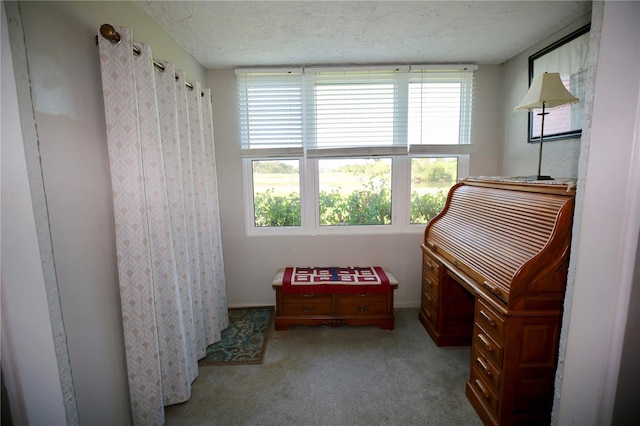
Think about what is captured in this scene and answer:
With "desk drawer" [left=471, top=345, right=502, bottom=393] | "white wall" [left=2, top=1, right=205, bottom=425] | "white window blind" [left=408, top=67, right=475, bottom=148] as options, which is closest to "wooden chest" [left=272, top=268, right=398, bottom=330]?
"desk drawer" [left=471, top=345, right=502, bottom=393]

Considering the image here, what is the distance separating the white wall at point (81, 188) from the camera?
1129mm

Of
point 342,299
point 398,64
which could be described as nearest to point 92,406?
point 342,299

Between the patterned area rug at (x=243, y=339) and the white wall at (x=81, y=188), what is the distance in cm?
77

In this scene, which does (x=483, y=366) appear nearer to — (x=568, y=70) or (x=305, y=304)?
(x=305, y=304)

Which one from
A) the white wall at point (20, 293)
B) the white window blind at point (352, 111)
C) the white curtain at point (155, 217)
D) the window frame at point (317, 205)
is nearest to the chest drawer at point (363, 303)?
the window frame at point (317, 205)

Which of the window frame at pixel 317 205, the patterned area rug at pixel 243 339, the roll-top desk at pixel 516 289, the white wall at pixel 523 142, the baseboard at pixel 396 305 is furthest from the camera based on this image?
the baseboard at pixel 396 305

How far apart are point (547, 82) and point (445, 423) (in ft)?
6.95

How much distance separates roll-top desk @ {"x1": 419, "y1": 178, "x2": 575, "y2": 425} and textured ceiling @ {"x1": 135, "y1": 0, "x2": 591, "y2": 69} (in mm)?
1091

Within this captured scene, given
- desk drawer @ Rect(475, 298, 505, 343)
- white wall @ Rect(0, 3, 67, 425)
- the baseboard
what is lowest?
the baseboard

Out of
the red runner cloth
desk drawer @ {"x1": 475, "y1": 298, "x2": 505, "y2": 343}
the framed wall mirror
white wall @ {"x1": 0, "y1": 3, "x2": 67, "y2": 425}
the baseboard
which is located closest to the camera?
white wall @ {"x1": 0, "y1": 3, "x2": 67, "y2": 425}

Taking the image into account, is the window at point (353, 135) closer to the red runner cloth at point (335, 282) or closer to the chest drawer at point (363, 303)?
the red runner cloth at point (335, 282)

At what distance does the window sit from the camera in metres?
2.83

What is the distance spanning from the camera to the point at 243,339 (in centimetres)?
254

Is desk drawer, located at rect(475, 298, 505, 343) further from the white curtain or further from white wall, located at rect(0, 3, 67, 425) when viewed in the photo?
white wall, located at rect(0, 3, 67, 425)
